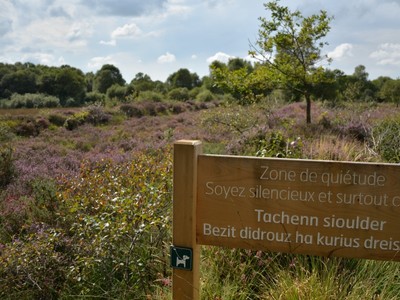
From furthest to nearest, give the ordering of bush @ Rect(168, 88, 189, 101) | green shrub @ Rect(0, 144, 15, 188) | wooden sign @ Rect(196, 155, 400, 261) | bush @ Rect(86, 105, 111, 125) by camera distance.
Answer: bush @ Rect(168, 88, 189, 101), bush @ Rect(86, 105, 111, 125), green shrub @ Rect(0, 144, 15, 188), wooden sign @ Rect(196, 155, 400, 261)

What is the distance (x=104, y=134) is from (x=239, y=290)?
46.9 ft

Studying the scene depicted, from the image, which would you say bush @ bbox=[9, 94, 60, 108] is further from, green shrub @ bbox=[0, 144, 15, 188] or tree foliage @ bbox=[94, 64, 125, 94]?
green shrub @ bbox=[0, 144, 15, 188]

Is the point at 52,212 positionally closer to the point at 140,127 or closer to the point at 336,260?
the point at 336,260

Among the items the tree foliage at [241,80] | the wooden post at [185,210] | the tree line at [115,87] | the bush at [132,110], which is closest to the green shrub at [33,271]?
the wooden post at [185,210]

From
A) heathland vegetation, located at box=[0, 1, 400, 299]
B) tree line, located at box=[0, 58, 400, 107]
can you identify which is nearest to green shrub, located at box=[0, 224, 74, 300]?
heathland vegetation, located at box=[0, 1, 400, 299]

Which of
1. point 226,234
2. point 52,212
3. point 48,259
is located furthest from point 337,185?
point 52,212

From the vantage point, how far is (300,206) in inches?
96.3

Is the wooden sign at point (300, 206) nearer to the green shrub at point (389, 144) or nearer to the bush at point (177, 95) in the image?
the green shrub at point (389, 144)

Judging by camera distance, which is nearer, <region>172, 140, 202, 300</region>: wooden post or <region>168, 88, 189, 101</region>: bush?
<region>172, 140, 202, 300</region>: wooden post

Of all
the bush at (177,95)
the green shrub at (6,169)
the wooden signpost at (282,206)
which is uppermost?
the bush at (177,95)

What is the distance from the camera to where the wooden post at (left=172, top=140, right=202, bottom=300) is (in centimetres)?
253

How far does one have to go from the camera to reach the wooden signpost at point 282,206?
2367 mm

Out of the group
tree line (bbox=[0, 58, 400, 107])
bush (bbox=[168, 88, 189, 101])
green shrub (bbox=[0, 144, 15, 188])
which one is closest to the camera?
green shrub (bbox=[0, 144, 15, 188])

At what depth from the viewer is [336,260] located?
3.38m
